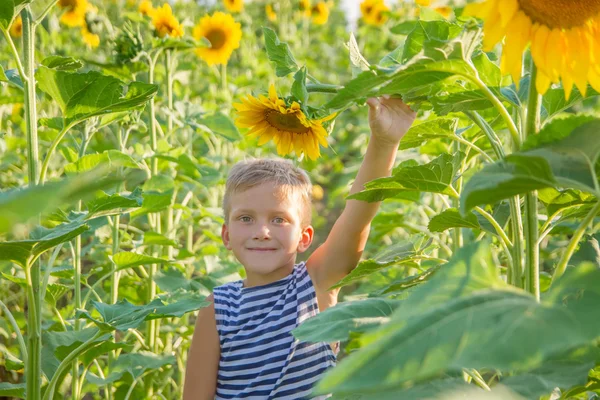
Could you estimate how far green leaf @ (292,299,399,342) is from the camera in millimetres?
703

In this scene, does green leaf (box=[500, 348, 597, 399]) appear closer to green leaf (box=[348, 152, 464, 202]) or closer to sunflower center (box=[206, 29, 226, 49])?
green leaf (box=[348, 152, 464, 202])

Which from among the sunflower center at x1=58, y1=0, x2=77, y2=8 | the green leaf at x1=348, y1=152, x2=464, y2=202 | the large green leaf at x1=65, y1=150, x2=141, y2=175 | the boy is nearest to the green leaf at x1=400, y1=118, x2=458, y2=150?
the green leaf at x1=348, y1=152, x2=464, y2=202

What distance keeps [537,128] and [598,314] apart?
0.93 ft

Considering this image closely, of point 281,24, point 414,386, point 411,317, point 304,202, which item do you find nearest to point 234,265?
point 304,202

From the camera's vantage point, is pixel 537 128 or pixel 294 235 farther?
pixel 294 235

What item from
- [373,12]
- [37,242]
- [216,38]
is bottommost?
[37,242]

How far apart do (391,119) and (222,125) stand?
1189 mm

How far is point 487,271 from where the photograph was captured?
594mm

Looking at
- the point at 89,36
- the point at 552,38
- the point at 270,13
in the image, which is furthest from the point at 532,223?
the point at 270,13

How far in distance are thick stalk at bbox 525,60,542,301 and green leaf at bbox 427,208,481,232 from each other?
104 millimetres

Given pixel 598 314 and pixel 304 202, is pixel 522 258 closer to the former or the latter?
pixel 598 314

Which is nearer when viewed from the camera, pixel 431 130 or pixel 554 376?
pixel 554 376

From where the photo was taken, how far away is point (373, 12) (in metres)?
4.37

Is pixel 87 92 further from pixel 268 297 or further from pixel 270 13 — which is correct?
pixel 270 13
